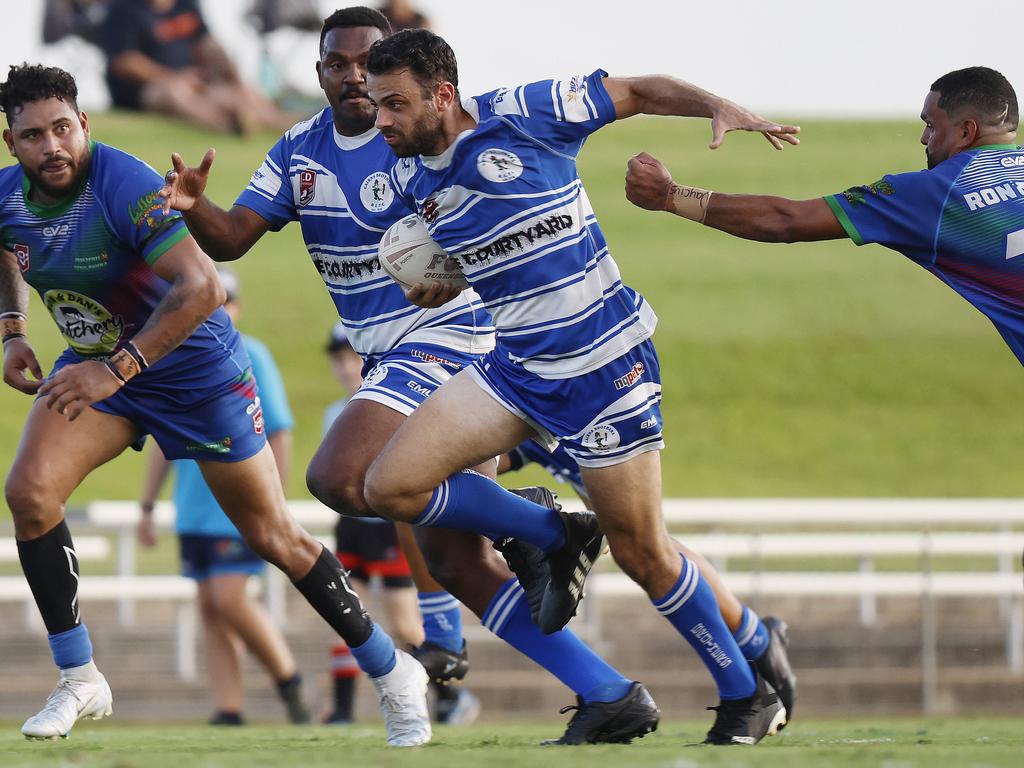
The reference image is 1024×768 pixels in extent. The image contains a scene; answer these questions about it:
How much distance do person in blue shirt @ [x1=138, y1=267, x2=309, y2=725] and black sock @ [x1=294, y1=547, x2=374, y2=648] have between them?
284 centimetres

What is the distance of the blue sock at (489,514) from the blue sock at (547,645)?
0.93 ft

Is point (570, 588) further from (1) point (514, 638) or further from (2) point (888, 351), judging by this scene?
(2) point (888, 351)

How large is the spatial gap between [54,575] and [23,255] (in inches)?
46.4

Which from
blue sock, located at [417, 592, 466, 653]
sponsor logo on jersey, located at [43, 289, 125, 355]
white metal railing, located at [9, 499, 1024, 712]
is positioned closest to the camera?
sponsor logo on jersey, located at [43, 289, 125, 355]

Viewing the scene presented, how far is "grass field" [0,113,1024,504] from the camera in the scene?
24.8 m

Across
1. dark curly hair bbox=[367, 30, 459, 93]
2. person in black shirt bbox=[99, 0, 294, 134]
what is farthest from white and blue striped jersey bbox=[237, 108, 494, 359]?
person in black shirt bbox=[99, 0, 294, 134]

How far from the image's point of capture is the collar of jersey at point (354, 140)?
6.27 m

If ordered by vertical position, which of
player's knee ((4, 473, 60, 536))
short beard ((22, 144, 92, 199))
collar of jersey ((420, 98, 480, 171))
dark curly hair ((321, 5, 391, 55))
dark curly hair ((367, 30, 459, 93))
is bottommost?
player's knee ((4, 473, 60, 536))

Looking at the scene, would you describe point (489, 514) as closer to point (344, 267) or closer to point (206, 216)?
point (344, 267)

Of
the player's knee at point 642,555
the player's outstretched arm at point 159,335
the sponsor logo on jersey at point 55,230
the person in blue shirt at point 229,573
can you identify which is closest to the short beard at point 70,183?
the sponsor logo on jersey at point 55,230

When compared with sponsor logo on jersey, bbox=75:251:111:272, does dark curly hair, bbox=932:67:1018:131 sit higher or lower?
higher

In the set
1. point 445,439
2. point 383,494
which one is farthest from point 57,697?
point 445,439

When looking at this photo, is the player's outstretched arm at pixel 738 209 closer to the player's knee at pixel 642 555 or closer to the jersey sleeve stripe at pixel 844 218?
the jersey sleeve stripe at pixel 844 218

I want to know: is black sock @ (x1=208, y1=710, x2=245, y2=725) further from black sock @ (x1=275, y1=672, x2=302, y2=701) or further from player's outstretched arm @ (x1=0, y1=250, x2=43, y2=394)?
player's outstretched arm @ (x1=0, y1=250, x2=43, y2=394)
